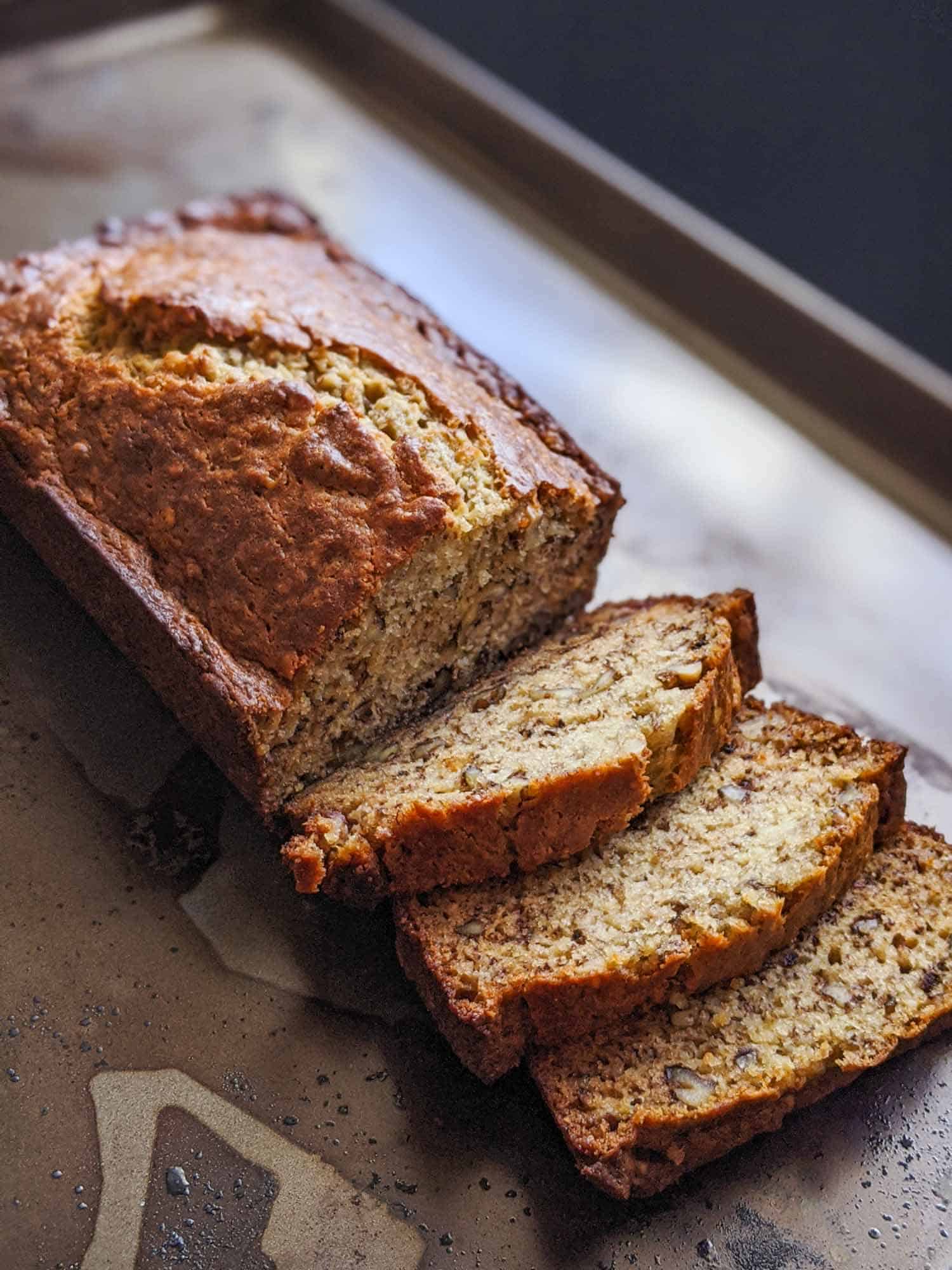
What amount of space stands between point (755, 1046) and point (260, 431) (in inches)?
72.0

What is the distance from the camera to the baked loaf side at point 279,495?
318cm

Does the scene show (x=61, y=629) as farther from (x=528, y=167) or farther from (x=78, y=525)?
(x=528, y=167)

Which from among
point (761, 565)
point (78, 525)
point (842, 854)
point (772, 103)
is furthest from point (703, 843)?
point (772, 103)

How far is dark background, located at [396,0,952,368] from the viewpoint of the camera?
5.54 metres

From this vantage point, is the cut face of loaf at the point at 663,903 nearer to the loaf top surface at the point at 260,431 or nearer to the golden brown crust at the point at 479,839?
the golden brown crust at the point at 479,839

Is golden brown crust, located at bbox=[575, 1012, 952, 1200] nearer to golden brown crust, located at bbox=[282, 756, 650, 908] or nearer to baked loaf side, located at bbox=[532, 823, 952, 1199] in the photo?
baked loaf side, located at bbox=[532, 823, 952, 1199]

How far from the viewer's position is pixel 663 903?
3111 millimetres

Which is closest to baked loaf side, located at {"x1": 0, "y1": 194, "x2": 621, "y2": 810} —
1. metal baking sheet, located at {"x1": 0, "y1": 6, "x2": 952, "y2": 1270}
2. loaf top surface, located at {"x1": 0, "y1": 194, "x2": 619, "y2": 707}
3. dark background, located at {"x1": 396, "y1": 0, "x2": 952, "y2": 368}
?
loaf top surface, located at {"x1": 0, "y1": 194, "x2": 619, "y2": 707}

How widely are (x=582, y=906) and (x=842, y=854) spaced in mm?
619

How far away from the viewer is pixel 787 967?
10.3 ft

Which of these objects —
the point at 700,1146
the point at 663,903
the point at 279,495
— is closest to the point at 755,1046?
the point at 700,1146

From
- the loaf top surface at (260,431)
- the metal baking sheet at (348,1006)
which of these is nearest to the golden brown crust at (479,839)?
the metal baking sheet at (348,1006)

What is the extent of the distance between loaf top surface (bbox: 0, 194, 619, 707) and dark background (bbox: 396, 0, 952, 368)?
2.70 m

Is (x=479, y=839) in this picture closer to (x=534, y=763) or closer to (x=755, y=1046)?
(x=534, y=763)
